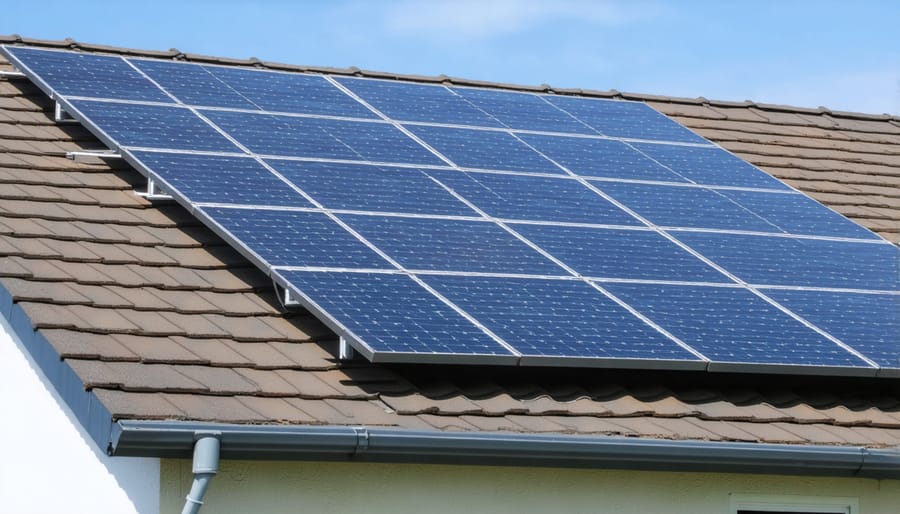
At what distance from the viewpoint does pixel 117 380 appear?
7.09 m

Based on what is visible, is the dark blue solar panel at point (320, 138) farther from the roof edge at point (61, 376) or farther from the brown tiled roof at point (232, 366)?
the roof edge at point (61, 376)

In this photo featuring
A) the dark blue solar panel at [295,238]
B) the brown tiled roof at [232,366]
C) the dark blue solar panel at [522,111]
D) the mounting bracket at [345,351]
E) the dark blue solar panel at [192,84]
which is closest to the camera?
the brown tiled roof at [232,366]

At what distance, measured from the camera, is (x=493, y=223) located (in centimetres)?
958

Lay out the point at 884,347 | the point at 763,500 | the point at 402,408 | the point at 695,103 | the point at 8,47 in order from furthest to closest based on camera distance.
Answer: the point at 695,103
the point at 8,47
the point at 884,347
the point at 763,500
the point at 402,408

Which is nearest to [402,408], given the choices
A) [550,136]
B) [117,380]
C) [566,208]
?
[117,380]

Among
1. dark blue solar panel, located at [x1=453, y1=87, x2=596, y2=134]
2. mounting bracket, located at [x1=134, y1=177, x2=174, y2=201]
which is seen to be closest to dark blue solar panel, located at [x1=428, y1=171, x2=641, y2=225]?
dark blue solar panel, located at [x1=453, y1=87, x2=596, y2=134]

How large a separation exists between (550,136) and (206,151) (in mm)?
3146

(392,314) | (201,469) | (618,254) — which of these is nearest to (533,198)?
(618,254)

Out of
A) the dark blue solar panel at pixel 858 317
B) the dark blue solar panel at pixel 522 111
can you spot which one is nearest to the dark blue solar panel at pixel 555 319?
the dark blue solar panel at pixel 858 317

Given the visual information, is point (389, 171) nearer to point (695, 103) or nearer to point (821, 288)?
point (821, 288)

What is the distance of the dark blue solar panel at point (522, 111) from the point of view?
12133 mm

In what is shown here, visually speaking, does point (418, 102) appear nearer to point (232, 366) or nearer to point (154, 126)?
point (154, 126)

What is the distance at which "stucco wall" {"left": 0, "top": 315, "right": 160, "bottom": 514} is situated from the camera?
7207 mm

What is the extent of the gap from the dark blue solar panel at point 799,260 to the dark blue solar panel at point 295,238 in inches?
98.5
